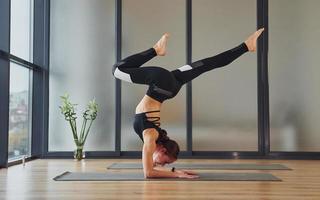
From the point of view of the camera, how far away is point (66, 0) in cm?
734

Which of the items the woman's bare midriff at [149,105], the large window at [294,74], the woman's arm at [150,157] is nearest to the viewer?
the woman's arm at [150,157]

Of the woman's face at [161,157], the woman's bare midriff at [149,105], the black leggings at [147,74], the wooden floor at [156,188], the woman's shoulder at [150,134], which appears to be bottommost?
the wooden floor at [156,188]

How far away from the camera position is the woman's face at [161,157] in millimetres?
4488

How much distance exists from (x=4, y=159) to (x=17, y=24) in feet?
6.55

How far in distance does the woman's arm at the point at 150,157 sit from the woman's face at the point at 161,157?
5.1 inches

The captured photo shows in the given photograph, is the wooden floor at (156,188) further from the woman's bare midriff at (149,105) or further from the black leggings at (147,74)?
the black leggings at (147,74)

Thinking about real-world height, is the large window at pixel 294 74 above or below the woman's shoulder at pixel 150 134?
above

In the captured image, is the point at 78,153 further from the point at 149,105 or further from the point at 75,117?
the point at 149,105

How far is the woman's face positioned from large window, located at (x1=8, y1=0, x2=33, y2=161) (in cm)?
249

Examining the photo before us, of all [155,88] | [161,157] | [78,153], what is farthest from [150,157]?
[78,153]

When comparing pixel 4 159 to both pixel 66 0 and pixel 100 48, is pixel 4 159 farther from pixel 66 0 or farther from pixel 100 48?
pixel 66 0

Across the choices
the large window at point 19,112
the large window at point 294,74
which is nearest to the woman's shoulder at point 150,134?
the large window at point 19,112

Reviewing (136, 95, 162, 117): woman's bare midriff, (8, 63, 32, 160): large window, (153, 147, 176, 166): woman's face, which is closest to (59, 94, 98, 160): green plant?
(8, 63, 32, 160): large window

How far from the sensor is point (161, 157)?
4.52m
